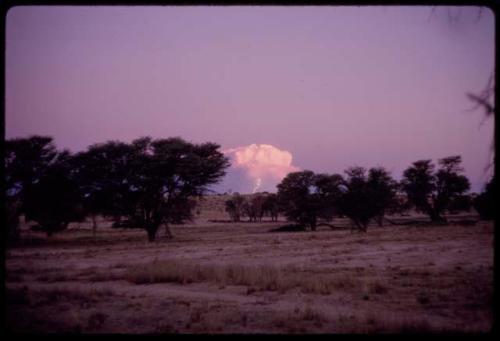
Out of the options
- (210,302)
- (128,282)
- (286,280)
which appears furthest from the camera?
(128,282)

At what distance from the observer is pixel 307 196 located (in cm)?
5178

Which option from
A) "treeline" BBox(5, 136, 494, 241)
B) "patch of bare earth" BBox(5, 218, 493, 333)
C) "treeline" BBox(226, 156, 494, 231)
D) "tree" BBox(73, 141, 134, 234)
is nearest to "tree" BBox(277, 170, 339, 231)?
"treeline" BBox(226, 156, 494, 231)

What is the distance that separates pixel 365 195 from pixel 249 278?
3162cm

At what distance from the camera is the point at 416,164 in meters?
55.4

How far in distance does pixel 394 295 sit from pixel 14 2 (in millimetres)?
9780

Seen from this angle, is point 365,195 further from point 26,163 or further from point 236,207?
point 236,207

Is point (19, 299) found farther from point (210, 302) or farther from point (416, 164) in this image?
point (416, 164)

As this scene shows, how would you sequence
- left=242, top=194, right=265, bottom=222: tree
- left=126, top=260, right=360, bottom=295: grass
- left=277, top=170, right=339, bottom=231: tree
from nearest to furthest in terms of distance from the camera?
left=126, top=260, right=360, bottom=295: grass → left=277, top=170, right=339, bottom=231: tree → left=242, top=194, right=265, bottom=222: tree

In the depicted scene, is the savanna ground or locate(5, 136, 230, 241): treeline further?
locate(5, 136, 230, 241): treeline

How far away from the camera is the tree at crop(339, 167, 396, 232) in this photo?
142 ft

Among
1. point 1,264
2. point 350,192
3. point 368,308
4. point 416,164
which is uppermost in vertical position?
point 416,164

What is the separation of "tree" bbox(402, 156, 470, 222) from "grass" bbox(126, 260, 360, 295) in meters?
42.4

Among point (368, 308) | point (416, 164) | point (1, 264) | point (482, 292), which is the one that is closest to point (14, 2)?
point (1, 264)

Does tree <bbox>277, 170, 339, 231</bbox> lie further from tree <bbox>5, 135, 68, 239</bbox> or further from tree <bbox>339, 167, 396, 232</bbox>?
tree <bbox>5, 135, 68, 239</bbox>
